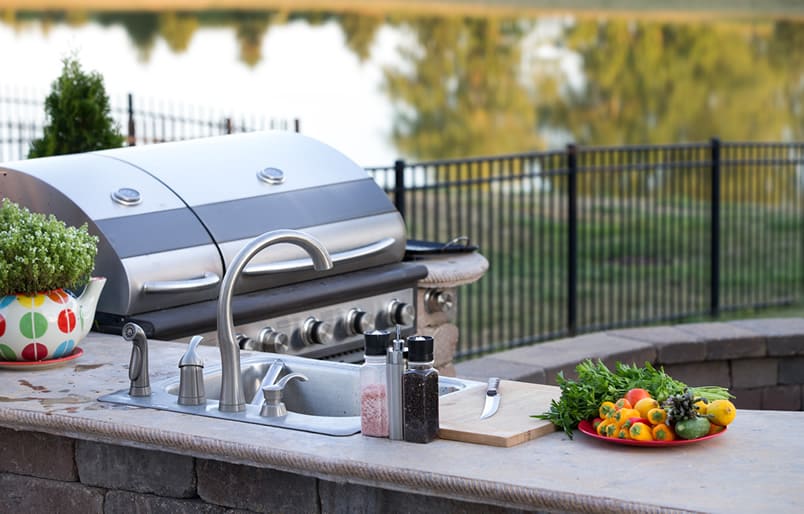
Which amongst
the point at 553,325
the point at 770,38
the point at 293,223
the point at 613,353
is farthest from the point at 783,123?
the point at 293,223

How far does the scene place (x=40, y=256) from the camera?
13.2 feet

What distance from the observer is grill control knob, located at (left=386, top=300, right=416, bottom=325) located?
212 inches

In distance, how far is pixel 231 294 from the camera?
11.3ft

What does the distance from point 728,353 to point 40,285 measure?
4.19m

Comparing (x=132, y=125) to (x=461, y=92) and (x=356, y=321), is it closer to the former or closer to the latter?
(x=356, y=321)

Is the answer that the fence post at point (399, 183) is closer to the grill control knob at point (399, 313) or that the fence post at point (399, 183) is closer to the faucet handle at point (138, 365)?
the grill control knob at point (399, 313)

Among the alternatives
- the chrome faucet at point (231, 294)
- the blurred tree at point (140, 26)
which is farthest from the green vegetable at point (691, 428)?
the blurred tree at point (140, 26)

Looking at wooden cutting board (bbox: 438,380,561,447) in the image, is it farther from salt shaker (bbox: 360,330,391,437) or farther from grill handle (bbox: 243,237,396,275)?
grill handle (bbox: 243,237,396,275)

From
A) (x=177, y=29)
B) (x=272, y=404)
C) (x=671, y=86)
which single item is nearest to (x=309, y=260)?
(x=272, y=404)

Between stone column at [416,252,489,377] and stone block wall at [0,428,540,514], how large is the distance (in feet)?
7.49

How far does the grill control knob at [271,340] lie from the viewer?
15.4 ft

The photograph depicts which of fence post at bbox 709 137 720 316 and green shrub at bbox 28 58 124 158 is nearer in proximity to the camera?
green shrub at bbox 28 58 124 158

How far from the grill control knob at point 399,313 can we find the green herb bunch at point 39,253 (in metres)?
1.58

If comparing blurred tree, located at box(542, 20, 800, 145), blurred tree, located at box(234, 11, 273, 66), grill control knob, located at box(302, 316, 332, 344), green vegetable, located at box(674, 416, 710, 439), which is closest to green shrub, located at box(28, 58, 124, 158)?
grill control knob, located at box(302, 316, 332, 344)
